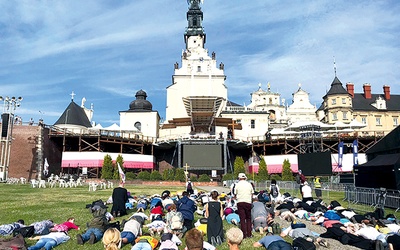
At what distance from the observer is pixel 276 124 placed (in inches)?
2665

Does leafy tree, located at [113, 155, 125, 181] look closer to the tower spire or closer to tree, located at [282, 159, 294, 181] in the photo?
tree, located at [282, 159, 294, 181]

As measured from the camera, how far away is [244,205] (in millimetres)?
9734

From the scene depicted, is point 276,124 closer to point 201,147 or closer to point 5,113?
point 201,147

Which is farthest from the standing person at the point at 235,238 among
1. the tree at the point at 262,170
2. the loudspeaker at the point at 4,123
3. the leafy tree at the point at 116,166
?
the loudspeaker at the point at 4,123

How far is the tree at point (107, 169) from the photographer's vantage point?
39.2 meters

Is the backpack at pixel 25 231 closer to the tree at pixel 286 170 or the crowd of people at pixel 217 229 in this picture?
the crowd of people at pixel 217 229

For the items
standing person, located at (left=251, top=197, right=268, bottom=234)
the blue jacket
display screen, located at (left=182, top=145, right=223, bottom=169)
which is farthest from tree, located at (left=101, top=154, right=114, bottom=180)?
standing person, located at (left=251, top=197, right=268, bottom=234)

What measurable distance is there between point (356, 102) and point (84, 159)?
5636 centimetres

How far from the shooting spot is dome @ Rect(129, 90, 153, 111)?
5662 cm

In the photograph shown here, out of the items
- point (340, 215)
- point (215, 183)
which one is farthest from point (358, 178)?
point (215, 183)

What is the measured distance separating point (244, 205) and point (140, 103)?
1942 inches

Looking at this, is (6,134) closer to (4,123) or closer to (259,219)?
(4,123)

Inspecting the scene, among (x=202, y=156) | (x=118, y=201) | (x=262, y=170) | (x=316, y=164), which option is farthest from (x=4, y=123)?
(x=316, y=164)

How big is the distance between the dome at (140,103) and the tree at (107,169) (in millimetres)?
17709
